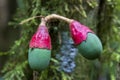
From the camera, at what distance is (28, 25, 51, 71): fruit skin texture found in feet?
2.26

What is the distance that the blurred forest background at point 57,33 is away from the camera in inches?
36.0

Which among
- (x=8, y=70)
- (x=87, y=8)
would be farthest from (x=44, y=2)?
(x=8, y=70)

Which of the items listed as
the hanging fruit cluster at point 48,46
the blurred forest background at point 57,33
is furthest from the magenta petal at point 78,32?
the blurred forest background at point 57,33

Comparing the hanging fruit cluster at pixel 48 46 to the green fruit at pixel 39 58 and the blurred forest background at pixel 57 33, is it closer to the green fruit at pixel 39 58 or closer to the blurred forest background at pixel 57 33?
the green fruit at pixel 39 58

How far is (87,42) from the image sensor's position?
710 mm

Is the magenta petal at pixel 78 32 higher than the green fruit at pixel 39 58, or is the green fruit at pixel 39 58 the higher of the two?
the magenta petal at pixel 78 32

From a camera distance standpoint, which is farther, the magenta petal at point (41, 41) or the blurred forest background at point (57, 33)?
the blurred forest background at point (57, 33)

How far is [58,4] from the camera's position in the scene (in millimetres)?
914

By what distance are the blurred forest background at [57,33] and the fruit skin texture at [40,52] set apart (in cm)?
14

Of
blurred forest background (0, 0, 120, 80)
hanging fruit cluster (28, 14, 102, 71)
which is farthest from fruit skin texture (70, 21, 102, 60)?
blurred forest background (0, 0, 120, 80)

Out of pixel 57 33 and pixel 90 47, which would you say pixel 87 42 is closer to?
pixel 90 47

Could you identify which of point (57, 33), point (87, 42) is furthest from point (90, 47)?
point (57, 33)

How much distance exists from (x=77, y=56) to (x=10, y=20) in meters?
0.28

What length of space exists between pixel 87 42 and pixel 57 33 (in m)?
0.20
